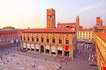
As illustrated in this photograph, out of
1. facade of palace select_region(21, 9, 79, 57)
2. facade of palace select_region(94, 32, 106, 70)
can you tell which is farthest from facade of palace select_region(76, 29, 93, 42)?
facade of palace select_region(94, 32, 106, 70)

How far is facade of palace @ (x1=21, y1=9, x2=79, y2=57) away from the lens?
42.4 metres

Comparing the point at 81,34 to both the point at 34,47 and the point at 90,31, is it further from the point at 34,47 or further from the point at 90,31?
the point at 34,47

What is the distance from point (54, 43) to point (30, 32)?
11.5 meters

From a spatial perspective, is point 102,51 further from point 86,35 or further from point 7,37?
point 86,35

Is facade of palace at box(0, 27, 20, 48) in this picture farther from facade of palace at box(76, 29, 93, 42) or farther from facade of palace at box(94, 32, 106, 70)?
facade of palace at box(94, 32, 106, 70)

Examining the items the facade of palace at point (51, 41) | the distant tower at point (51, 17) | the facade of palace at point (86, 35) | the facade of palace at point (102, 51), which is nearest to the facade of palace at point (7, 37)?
the facade of palace at point (51, 41)

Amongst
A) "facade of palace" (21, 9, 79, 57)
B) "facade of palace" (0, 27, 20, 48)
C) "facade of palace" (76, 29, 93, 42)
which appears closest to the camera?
"facade of palace" (21, 9, 79, 57)

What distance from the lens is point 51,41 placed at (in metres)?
45.5

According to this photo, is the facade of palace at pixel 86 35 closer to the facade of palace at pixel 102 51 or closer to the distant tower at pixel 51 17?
the distant tower at pixel 51 17

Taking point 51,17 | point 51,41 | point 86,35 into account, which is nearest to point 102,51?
point 51,41

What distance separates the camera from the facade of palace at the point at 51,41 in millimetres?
42375

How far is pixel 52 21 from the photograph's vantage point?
69.4 meters

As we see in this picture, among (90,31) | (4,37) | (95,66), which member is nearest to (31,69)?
(95,66)

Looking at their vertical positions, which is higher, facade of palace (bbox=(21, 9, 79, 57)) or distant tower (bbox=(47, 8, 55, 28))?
distant tower (bbox=(47, 8, 55, 28))
